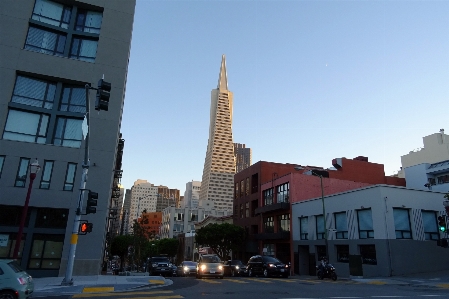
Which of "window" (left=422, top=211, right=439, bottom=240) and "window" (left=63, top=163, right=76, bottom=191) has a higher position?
"window" (left=63, top=163, right=76, bottom=191)

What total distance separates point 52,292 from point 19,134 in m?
17.3

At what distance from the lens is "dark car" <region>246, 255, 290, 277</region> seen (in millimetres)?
28547

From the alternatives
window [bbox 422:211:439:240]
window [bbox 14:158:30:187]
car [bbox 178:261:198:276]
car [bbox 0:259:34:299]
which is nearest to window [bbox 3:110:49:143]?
window [bbox 14:158:30:187]

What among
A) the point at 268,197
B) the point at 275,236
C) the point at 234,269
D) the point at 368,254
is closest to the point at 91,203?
the point at 234,269

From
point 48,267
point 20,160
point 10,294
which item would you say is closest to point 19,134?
point 20,160

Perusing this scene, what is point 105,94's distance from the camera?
12930 millimetres

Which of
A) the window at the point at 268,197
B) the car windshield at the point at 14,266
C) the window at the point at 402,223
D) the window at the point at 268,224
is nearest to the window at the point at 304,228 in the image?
the window at the point at 268,224

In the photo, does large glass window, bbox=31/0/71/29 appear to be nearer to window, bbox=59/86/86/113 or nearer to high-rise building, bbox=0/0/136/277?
high-rise building, bbox=0/0/136/277

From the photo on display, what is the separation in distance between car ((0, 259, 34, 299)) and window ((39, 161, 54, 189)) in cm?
1719

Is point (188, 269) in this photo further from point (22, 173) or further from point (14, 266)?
point (14, 266)

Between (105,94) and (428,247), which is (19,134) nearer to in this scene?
(105,94)

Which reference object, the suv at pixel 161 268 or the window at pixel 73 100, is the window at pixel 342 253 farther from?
the window at pixel 73 100

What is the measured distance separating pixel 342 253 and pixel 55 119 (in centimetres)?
2946

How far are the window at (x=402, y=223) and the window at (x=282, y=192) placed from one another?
1739 centimetres
